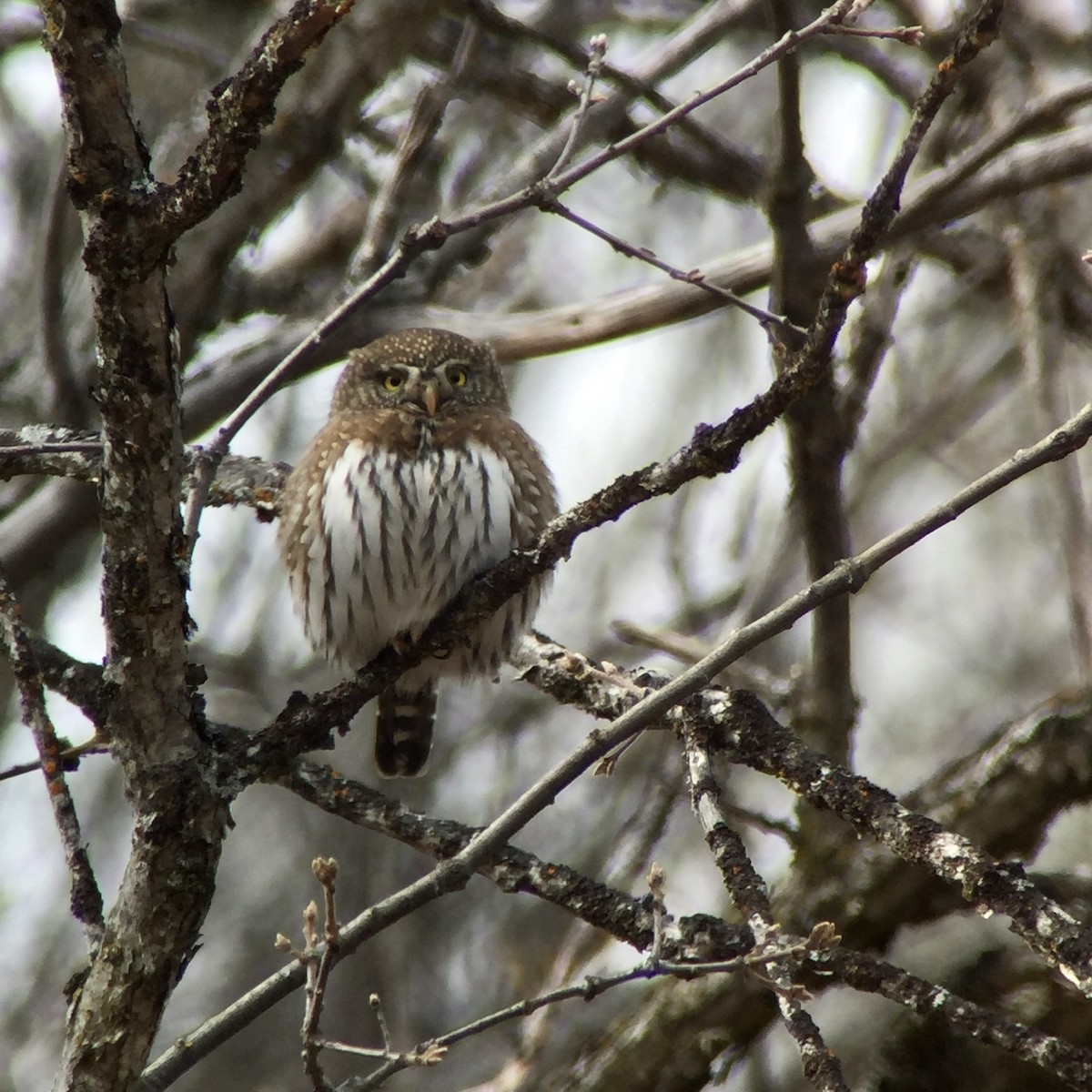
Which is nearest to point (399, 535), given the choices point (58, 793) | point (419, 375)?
point (419, 375)

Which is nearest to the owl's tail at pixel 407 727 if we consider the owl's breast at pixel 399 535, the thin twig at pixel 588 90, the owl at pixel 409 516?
the owl at pixel 409 516

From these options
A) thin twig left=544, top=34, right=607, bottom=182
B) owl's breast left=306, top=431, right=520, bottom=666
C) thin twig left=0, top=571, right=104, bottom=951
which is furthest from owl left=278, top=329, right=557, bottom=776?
thin twig left=544, top=34, right=607, bottom=182

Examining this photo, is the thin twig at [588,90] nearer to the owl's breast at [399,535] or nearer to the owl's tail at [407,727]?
the owl's breast at [399,535]

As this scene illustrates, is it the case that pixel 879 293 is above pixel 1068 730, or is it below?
above

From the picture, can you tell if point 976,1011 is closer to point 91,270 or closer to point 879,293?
point 91,270

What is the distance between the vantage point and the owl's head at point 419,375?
5207mm

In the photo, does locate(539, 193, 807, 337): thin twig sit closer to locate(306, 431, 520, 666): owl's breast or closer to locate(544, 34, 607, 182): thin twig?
locate(544, 34, 607, 182): thin twig

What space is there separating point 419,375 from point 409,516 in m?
0.88

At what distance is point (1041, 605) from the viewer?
10.2 m

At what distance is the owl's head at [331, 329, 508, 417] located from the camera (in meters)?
5.21

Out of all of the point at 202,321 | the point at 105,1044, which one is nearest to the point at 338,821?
the point at 202,321

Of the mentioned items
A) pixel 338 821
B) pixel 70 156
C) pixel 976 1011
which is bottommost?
pixel 976 1011

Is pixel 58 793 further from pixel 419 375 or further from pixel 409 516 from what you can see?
pixel 419 375

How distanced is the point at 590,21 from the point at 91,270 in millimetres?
6112
